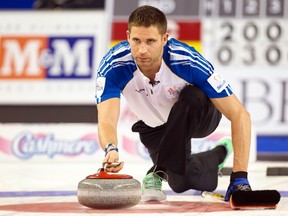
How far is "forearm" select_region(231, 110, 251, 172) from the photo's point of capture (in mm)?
3437

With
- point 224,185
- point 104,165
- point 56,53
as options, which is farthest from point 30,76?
point 104,165

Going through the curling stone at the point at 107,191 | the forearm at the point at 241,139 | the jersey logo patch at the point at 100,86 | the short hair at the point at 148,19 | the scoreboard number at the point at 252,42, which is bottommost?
the curling stone at the point at 107,191

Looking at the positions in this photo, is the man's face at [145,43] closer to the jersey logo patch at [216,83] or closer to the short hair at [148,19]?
the short hair at [148,19]

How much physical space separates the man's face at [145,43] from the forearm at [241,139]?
20.1 inches

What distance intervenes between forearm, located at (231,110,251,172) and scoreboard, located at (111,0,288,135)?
4.76 metres

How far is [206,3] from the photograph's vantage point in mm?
8297

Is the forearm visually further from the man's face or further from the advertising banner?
the advertising banner

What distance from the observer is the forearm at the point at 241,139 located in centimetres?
344

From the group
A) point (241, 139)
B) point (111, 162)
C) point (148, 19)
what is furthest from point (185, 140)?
point (148, 19)

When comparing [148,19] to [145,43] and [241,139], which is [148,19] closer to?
[145,43]

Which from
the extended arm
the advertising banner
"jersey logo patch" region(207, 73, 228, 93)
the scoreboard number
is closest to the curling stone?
the extended arm

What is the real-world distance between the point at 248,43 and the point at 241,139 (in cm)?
494

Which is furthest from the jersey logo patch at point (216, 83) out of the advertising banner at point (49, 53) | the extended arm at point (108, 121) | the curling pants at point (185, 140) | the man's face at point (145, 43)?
the advertising banner at point (49, 53)

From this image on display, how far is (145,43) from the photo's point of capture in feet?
10.8
